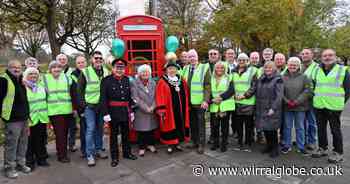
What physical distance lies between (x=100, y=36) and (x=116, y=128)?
59.2ft

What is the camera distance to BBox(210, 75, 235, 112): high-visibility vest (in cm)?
439

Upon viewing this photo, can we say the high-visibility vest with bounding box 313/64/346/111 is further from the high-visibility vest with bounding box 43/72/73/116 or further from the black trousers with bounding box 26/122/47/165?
the black trousers with bounding box 26/122/47/165

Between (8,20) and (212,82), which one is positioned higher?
(8,20)

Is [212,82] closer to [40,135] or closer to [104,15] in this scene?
[40,135]

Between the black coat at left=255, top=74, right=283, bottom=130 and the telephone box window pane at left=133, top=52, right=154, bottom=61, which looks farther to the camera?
the telephone box window pane at left=133, top=52, right=154, bottom=61

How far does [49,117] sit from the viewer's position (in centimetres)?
424

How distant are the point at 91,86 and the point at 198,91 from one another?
73.8 inches

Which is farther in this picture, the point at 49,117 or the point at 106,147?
the point at 106,147

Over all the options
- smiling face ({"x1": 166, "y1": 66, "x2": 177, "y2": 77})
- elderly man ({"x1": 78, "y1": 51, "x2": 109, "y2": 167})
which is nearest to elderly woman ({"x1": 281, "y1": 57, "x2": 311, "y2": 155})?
smiling face ({"x1": 166, "y1": 66, "x2": 177, "y2": 77})

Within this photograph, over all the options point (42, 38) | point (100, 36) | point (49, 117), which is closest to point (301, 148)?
point (49, 117)

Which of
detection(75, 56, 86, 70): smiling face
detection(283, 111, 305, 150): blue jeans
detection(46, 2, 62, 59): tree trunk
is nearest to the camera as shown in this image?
detection(283, 111, 305, 150): blue jeans

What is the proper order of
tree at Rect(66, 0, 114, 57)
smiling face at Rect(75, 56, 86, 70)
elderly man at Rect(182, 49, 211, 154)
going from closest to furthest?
smiling face at Rect(75, 56, 86, 70) → elderly man at Rect(182, 49, 211, 154) → tree at Rect(66, 0, 114, 57)

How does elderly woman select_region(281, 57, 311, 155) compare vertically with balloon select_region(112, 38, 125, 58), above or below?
below

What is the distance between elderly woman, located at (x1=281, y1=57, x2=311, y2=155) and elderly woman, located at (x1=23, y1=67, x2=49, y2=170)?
4020mm
